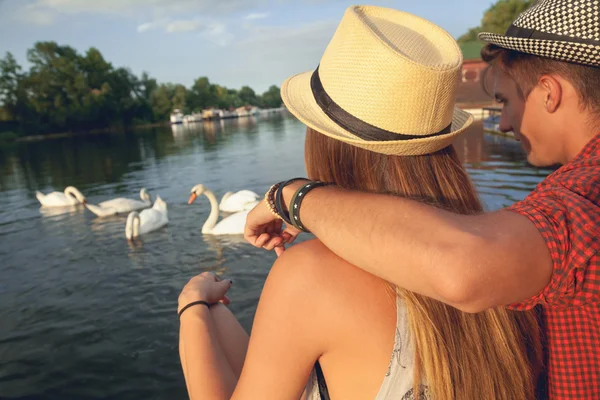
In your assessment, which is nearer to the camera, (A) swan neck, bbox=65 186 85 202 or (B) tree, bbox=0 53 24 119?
(A) swan neck, bbox=65 186 85 202

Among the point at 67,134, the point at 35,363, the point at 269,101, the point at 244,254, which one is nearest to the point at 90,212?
the point at 244,254

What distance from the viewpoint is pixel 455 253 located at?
957mm

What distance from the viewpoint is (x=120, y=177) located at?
1998cm

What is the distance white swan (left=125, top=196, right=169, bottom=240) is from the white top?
9050 mm

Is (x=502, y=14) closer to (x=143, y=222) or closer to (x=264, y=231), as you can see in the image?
(x=143, y=222)

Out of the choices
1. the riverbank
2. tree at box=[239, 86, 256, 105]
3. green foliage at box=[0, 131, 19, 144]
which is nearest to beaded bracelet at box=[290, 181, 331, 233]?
the riverbank

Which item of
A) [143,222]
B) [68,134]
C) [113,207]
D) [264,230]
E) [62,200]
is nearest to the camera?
[264,230]

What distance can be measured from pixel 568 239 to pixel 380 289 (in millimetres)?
512

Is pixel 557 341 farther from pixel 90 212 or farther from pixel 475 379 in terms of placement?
pixel 90 212

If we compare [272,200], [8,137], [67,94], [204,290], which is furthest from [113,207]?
[67,94]

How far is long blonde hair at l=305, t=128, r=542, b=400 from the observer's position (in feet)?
4.41

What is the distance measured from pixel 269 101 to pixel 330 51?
190 m

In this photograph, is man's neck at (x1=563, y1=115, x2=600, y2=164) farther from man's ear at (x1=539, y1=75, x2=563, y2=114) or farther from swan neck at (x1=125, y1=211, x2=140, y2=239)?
swan neck at (x1=125, y1=211, x2=140, y2=239)

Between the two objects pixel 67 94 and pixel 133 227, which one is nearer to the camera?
pixel 133 227
